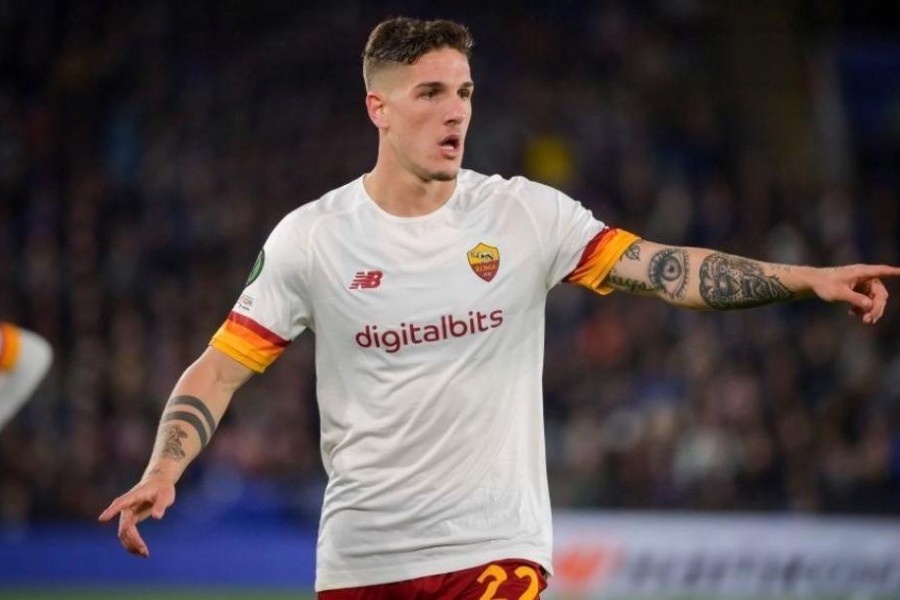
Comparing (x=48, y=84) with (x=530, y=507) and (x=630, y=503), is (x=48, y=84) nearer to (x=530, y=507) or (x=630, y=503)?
(x=630, y=503)

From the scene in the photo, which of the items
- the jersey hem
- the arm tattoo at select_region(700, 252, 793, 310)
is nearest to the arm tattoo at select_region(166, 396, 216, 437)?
the jersey hem

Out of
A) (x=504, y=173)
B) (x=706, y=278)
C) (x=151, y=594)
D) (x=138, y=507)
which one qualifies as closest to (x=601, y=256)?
(x=706, y=278)

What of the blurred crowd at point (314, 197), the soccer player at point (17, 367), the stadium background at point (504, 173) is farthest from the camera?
the blurred crowd at point (314, 197)

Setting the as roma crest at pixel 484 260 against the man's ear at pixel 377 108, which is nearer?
the as roma crest at pixel 484 260

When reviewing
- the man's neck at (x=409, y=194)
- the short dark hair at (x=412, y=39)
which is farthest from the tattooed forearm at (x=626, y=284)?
the short dark hair at (x=412, y=39)

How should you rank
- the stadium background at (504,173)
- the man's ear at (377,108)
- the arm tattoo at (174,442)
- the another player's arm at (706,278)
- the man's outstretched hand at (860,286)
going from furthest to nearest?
1. the stadium background at (504,173)
2. the man's ear at (377,108)
3. the another player's arm at (706,278)
4. the arm tattoo at (174,442)
5. the man's outstretched hand at (860,286)

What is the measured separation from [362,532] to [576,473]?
893 centimetres

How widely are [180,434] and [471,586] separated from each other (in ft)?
3.26

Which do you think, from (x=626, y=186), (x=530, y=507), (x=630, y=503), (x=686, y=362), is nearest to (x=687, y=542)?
(x=630, y=503)

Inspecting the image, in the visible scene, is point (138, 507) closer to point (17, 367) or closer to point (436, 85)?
point (17, 367)

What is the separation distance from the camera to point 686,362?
1512 cm

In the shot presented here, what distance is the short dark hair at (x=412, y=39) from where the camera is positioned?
16.8 ft

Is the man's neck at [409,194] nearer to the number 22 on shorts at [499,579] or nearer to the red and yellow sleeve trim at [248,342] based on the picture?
the red and yellow sleeve trim at [248,342]

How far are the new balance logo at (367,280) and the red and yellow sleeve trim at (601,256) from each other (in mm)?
615
